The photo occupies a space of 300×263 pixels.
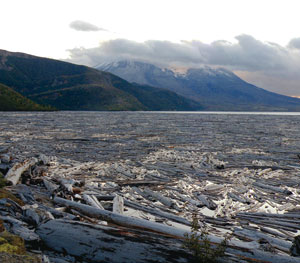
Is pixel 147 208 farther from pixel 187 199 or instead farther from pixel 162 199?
pixel 187 199

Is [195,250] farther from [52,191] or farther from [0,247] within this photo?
[52,191]

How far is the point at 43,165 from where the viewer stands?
17875 mm

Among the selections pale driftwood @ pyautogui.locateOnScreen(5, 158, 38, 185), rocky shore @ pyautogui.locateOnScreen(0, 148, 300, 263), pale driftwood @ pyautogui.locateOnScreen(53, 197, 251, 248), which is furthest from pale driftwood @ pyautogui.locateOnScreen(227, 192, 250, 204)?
pale driftwood @ pyautogui.locateOnScreen(5, 158, 38, 185)

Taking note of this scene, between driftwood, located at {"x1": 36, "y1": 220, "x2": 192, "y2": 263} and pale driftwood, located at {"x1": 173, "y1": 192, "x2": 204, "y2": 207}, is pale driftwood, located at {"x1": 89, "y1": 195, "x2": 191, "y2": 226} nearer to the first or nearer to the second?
pale driftwood, located at {"x1": 173, "y1": 192, "x2": 204, "y2": 207}

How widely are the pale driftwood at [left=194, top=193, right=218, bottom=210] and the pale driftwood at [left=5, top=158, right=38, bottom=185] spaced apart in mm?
8502

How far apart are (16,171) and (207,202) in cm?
942

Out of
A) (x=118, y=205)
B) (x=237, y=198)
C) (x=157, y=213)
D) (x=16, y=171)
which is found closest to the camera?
(x=157, y=213)

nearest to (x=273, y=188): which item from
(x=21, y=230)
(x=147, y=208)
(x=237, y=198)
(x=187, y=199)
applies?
(x=237, y=198)

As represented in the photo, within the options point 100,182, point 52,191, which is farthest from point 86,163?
point 52,191

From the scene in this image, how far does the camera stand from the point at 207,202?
11.2m

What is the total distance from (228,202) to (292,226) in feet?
9.46

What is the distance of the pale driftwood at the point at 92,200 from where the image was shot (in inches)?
400

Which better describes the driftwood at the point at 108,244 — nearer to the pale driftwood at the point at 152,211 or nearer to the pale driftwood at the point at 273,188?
the pale driftwood at the point at 152,211

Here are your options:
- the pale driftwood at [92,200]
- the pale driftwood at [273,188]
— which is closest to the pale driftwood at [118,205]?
the pale driftwood at [92,200]
